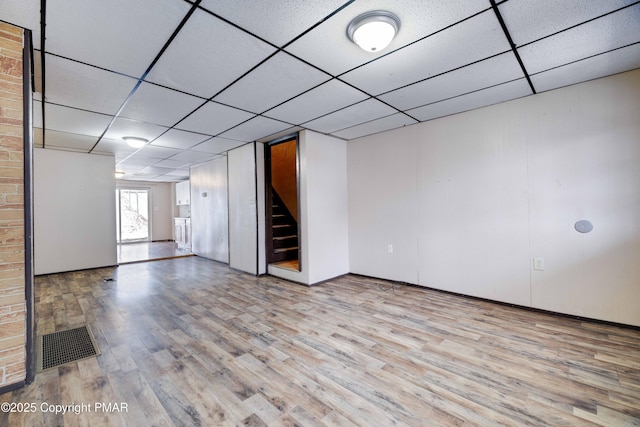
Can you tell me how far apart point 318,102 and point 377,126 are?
129 centimetres

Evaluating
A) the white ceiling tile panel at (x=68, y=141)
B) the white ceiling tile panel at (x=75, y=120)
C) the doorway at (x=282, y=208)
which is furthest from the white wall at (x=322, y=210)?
the white ceiling tile panel at (x=68, y=141)

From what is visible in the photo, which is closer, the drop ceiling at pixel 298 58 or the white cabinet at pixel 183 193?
the drop ceiling at pixel 298 58

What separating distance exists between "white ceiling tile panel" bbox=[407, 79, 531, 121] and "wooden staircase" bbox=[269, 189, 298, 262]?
10.3ft

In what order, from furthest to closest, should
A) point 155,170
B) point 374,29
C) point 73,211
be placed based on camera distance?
point 155,170 → point 73,211 → point 374,29

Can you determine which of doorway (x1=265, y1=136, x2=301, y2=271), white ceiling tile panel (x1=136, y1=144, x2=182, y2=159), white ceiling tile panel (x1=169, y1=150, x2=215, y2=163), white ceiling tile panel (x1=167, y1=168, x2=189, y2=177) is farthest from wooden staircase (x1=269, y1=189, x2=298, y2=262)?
white ceiling tile panel (x1=167, y1=168, x2=189, y2=177)

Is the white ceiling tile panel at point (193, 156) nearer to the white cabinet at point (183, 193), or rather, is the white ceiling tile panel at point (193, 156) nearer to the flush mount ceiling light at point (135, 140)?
the flush mount ceiling light at point (135, 140)

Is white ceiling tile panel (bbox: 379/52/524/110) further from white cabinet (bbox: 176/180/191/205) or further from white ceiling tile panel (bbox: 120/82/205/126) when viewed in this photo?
white cabinet (bbox: 176/180/191/205)

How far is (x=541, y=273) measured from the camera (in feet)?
9.62

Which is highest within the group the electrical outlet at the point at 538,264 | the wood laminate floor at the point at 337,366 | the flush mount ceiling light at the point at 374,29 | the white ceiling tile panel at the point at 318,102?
the white ceiling tile panel at the point at 318,102

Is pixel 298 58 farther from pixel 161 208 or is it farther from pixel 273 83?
pixel 161 208

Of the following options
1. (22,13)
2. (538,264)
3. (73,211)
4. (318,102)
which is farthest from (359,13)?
(73,211)

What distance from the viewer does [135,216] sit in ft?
33.8

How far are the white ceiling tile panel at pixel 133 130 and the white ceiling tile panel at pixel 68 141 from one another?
0.50 m

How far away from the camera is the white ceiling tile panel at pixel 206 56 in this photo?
5.91 ft
